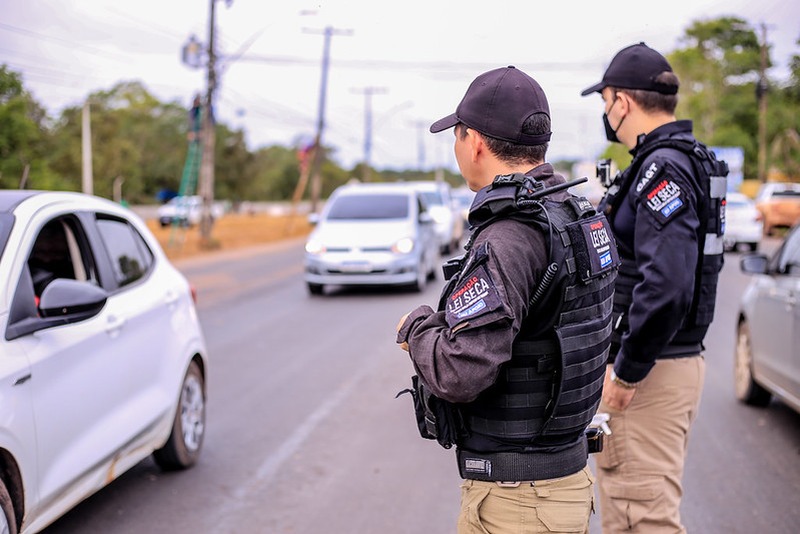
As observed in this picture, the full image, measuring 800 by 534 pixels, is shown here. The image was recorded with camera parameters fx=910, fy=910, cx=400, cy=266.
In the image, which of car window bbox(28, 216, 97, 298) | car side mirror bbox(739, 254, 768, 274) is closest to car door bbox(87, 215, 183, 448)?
car window bbox(28, 216, 97, 298)

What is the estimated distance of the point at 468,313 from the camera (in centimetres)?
217

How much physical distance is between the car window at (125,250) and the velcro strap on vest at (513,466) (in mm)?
3169

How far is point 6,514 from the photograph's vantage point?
11.2 ft

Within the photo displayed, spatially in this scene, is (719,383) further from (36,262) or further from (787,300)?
(36,262)

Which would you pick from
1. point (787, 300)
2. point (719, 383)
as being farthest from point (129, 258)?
point (719, 383)

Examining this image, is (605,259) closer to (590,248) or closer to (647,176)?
(590,248)

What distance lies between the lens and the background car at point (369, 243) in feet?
49.3

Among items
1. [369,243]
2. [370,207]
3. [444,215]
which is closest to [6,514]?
[369,243]

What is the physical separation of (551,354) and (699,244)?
1.17 meters

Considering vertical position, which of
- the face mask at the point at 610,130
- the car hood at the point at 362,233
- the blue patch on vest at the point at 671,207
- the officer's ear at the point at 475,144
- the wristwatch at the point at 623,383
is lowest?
the car hood at the point at 362,233

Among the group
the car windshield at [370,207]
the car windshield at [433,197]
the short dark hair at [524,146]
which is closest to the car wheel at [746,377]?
the short dark hair at [524,146]

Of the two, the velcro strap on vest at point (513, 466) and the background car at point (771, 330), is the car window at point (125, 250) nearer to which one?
the velcro strap on vest at point (513, 466)

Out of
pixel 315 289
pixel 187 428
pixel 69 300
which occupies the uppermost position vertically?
pixel 69 300

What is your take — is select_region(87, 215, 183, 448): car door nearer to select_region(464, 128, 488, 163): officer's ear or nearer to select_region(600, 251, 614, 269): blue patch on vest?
select_region(464, 128, 488, 163): officer's ear
